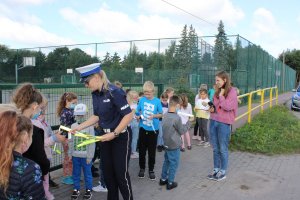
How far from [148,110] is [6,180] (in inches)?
148

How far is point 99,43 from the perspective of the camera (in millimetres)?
32844

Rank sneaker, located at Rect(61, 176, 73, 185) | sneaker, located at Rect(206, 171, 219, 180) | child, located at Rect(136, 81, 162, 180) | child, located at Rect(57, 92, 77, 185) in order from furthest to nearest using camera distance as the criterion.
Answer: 1. sneaker, located at Rect(206, 171, 219, 180)
2. child, located at Rect(136, 81, 162, 180)
3. sneaker, located at Rect(61, 176, 73, 185)
4. child, located at Rect(57, 92, 77, 185)

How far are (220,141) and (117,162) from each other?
233cm

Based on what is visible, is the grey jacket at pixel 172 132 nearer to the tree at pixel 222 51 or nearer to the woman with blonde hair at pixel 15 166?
the woman with blonde hair at pixel 15 166

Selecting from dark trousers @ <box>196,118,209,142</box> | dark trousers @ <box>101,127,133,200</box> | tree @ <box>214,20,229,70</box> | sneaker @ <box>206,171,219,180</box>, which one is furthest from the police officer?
tree @ <box>214,20,229,70</box>

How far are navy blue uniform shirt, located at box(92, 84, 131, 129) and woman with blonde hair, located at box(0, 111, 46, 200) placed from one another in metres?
1.48

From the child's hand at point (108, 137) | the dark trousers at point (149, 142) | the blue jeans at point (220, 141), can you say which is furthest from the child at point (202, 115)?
the child's hand at point (108, 137)

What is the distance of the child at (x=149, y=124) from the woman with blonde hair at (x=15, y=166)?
344 cm

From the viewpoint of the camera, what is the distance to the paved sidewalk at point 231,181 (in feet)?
16.6

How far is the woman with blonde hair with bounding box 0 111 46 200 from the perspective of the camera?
220 cm

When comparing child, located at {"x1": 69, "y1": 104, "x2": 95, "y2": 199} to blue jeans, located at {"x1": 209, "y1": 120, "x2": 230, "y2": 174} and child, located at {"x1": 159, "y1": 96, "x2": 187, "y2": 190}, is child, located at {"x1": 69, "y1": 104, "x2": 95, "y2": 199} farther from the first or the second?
blue jeans, located at {"x1": 209, "y1": 120, "x2": 230, "y2": 174}

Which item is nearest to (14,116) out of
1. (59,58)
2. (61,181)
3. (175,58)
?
(61,181)

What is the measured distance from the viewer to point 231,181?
577cm

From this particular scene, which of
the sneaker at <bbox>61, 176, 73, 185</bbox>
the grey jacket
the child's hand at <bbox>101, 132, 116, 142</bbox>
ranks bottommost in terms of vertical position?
the sneaker at <bbox>61, 176, 73, 185</bbox>
